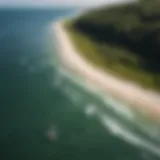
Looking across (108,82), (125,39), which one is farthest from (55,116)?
(125,39)

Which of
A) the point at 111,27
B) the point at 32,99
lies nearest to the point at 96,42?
the point at 111,27

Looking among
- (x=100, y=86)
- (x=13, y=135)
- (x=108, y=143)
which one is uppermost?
(x=100, y=86)

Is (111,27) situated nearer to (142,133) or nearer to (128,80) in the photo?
(128,80)

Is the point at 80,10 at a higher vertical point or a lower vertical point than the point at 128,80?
higher

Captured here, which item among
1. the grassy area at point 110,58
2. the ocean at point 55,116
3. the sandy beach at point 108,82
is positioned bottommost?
the ocean at point 55,116

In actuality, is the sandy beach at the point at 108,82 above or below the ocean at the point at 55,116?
above

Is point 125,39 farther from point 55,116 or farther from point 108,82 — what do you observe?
point 55,116
